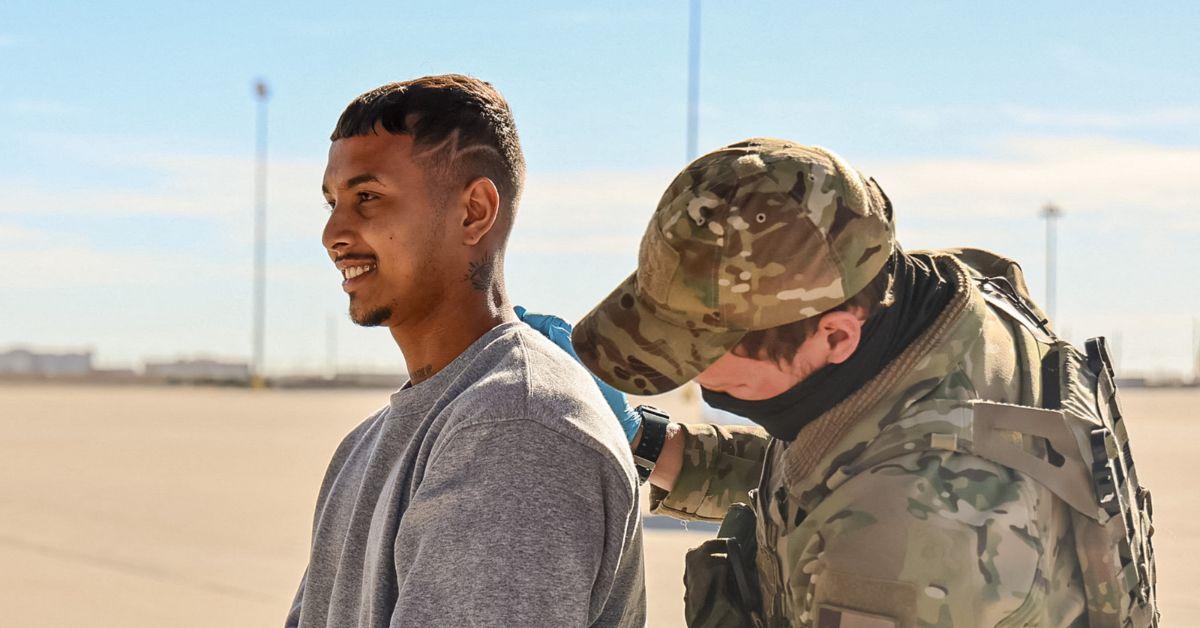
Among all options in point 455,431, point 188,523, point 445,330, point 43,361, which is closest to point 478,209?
point 445,330

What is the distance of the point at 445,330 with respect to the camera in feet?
8.50

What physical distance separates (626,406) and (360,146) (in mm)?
843

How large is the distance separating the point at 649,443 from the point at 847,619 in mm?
1223

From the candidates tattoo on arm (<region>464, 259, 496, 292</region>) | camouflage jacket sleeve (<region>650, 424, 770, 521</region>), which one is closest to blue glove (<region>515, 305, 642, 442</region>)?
camouflage jacket sleeve (<region>650, 424, 770, 521</region>)

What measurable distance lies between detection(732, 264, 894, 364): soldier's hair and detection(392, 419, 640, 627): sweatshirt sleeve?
0.35 m

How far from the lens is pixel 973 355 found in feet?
6.84

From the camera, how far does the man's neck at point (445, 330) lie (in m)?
2.59

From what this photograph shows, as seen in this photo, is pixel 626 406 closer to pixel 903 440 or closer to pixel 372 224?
pixel 372 224

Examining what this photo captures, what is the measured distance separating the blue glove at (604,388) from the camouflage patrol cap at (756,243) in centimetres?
A: 86

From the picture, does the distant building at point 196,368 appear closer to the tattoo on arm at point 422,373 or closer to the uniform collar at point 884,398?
the tattoo on arm at point 422,373

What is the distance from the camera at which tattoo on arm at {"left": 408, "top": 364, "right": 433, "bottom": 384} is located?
2609 millimetres

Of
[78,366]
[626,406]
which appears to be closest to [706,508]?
[626,406]

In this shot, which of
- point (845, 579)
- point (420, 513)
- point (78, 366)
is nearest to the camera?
point (845, 579)

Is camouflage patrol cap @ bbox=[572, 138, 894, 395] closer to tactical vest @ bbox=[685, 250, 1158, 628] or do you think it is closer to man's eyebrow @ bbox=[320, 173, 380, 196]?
tactical vest @ bbox=[685, 250, 1158, 628]
